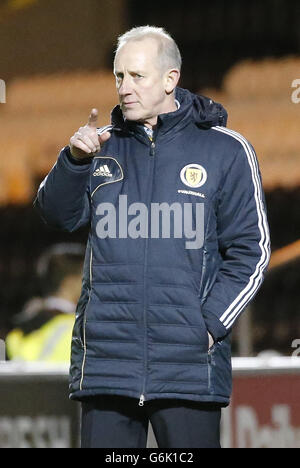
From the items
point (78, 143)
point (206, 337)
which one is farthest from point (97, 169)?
point (206, 337)

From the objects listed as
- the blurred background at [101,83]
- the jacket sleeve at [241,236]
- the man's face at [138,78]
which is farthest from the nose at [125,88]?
the blurred background at [101,83]

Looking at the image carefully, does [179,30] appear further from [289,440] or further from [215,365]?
[215,365]

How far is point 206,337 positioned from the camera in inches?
87.6

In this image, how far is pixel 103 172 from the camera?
7.68 ft

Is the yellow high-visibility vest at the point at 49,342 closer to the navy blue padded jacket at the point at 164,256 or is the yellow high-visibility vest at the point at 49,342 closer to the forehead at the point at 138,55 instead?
the navy blue padded jacket at the point at 164,256

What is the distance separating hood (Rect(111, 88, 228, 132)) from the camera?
2314 millimetres

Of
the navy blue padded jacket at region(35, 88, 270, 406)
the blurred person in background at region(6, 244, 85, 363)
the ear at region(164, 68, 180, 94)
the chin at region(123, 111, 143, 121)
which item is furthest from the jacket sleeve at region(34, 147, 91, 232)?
the blurred person in background at region(6, 244, 85, 363)

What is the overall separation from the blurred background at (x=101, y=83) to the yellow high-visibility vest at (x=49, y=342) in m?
2.49

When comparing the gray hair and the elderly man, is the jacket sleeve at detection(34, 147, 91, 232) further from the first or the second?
the gray hair

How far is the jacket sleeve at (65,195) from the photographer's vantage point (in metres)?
2.26

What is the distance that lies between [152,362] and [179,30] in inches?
232

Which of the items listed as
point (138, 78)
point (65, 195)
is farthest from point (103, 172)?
point (138, 78)

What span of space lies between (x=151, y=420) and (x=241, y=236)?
1.49 ft

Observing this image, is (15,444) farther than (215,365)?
Yes
